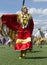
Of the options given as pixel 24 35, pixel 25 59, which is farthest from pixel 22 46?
pixel 25 59

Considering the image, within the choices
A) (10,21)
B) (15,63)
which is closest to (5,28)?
(10,21)

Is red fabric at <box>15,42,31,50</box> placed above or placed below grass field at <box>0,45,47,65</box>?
above

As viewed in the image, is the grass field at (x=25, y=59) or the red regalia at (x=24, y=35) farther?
the red regalia at (x=24, y=35)

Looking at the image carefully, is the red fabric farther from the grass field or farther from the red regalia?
the grass field

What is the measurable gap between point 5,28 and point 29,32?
145 cm

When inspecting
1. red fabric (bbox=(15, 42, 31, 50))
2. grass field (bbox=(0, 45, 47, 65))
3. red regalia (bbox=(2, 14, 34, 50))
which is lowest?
grass field (bbox=(0, 45, 47, 65))

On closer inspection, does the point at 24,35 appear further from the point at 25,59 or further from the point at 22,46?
the point at 25,59

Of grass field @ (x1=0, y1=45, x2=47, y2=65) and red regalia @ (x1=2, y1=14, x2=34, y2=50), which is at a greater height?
red regalia @ (x1=2, y1=14, x2=34, y2=50)

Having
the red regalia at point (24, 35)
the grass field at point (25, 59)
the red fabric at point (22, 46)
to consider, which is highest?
the red regalia at point (24, 35)

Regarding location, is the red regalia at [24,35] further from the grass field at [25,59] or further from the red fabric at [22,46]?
the grass field at [25,59]

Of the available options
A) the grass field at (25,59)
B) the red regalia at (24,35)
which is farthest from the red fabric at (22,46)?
the grass field at (25,59)

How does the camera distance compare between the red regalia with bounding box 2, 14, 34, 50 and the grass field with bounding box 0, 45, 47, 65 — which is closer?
the grass field with bounding box 0, 45, 47, 65

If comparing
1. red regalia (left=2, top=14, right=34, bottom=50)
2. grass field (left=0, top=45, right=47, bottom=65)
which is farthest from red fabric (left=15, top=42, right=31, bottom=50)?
grass field (left=0, top=45, right=47, bottom=65)

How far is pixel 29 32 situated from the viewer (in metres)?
15.2
